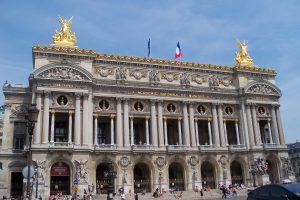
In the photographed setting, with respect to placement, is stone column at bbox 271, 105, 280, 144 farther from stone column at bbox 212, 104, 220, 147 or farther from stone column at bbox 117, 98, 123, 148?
stone column at bbox 117, 98, 123, 148

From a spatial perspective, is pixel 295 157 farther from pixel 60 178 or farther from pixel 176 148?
pixel 60 178

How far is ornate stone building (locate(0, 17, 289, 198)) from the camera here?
45844 mm

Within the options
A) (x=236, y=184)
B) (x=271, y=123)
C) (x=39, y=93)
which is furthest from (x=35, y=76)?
(x=271, y=123)

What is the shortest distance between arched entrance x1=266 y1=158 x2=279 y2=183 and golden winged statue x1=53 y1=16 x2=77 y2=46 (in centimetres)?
3706

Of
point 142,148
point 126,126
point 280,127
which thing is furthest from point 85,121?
point 280,127

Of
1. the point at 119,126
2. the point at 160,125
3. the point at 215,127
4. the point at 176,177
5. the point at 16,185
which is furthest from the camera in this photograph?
the point at 215,127

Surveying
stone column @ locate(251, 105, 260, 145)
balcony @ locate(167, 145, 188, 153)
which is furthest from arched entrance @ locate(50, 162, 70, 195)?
stone column @ locate(251, 105, 260, 145)

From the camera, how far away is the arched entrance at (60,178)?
44.2 m

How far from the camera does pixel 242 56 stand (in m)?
63.0

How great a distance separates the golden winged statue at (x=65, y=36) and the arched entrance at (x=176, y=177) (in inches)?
946

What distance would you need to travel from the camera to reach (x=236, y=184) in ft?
176

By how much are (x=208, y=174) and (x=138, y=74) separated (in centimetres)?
1939

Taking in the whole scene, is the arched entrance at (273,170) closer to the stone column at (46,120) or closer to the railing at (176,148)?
the railing at (176,148)

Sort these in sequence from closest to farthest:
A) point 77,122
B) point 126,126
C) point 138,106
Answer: point 77,122
point 126,126
point 138,106
